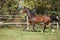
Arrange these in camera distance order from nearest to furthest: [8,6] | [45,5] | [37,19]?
[37,19] → [45,5] → [8,6]

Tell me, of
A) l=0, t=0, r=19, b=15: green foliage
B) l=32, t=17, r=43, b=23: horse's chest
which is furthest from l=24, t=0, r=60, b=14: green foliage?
l=32, t=17, r=43, b=23: horse's chest

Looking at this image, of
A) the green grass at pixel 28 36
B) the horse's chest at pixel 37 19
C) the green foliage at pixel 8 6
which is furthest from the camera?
the green foliage at pixel 8 6

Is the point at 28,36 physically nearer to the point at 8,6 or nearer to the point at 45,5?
the point at 45,5

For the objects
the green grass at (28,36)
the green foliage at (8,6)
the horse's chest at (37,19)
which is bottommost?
the green grass at (28,36)

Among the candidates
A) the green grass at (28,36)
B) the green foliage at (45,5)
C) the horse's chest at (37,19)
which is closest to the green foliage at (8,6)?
the green foliage at (45,5)

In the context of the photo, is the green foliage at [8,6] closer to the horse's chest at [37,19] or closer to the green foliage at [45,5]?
the green foliage at [45,5]

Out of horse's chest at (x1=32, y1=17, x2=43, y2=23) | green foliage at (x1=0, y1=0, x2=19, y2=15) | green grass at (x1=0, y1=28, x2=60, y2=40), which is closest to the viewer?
green grass at (x1=0, y1=28, x2=60, y2=40)

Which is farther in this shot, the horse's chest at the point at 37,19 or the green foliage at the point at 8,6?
the green foliage at the point at 8,6

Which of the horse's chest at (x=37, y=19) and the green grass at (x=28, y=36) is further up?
the horse's chest at (x=37, y=19)

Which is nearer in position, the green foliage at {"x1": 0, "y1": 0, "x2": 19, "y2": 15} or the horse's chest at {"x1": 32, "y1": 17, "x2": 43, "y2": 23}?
the horse's chest at {"x1": 32, "y1": 17, "x2": 43, "y2": 23}

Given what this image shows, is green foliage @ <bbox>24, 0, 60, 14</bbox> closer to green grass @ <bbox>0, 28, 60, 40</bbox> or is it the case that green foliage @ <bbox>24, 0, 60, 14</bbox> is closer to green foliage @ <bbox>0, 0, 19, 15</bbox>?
green foliage @ <bbox>0, 0, 19, 15</bbox>

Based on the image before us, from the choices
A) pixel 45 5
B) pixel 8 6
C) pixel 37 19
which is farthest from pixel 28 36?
pixel 8 6

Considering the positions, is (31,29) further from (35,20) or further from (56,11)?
(56,11)

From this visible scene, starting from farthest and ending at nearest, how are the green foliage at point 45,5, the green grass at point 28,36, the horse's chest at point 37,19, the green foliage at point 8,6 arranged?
the green foliage at point 8,6 → the green foliage at point 45,5 → the horse's chest at point 37,19 → the green grass at point 28,36
